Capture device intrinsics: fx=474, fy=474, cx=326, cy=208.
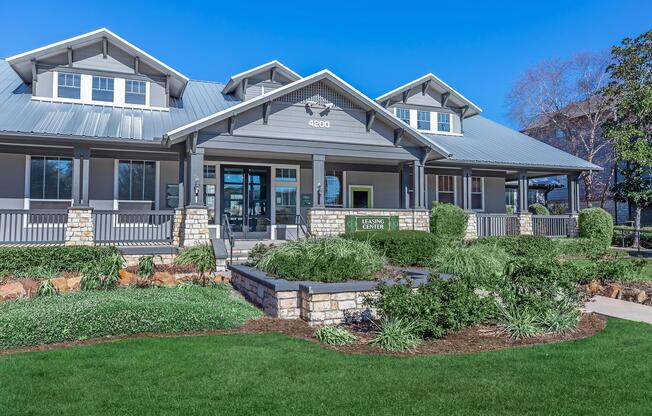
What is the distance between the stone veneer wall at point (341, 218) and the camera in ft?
48.2

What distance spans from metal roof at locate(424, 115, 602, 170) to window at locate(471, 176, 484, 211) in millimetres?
1689

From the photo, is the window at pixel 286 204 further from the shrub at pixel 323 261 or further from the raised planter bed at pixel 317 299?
the raised planter bed at pixel 317 299

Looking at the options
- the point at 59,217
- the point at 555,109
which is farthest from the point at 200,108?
the point at 555,109

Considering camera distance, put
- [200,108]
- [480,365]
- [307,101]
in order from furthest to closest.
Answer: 1. [200,108]
2. [307,101]
3. [480,365]

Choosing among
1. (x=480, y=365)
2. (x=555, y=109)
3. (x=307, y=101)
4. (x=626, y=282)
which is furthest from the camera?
(x=555, y=109)

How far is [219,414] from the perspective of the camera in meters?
3.75

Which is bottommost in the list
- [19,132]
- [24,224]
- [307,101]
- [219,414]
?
[219,414]

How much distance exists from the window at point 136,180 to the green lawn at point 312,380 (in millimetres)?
10643

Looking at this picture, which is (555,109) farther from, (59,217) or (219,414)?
(219,414)

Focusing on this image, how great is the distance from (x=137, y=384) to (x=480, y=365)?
341 cm

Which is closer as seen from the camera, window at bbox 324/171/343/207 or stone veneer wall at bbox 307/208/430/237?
stone veneer wall at bbox 307/208/430/237

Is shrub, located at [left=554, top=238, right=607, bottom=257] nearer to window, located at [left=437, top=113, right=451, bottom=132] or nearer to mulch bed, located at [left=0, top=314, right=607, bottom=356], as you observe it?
window, located at [left=437, top=113, right=451, bottom=132]

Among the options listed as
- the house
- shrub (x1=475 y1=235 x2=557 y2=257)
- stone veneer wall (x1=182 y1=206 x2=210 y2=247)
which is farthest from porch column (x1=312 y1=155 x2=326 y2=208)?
shrub (x1=475 y1=235 x2=557 y2=257)

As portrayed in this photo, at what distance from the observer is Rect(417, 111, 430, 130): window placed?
2072 centimetres
